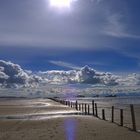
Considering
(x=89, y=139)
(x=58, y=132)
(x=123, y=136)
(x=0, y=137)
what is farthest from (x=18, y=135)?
(x=123, y=136)

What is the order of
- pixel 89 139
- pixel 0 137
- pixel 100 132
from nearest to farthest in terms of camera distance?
pixel 89 139 → pixel 0 137 → pixel 100 132

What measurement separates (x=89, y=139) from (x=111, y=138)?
1.12 meters

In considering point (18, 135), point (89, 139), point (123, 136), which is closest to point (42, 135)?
point (18, 135)

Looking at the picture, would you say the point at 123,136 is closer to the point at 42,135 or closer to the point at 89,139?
the point at 89,139

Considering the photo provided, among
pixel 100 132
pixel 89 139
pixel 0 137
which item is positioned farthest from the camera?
pixel 100 132

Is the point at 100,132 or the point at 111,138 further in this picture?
the point at 100,132

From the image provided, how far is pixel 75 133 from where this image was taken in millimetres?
19109

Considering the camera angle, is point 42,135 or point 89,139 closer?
point 89,139

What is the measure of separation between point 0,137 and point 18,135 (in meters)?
1.14

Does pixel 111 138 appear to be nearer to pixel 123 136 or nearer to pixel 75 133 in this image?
pixel 123 136

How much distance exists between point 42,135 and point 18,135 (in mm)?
1354

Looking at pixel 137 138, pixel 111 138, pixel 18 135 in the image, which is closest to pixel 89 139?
pixel 111 138

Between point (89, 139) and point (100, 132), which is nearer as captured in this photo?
point (89, 139)

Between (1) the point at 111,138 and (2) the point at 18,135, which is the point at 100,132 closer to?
(1) the point at 111,138
